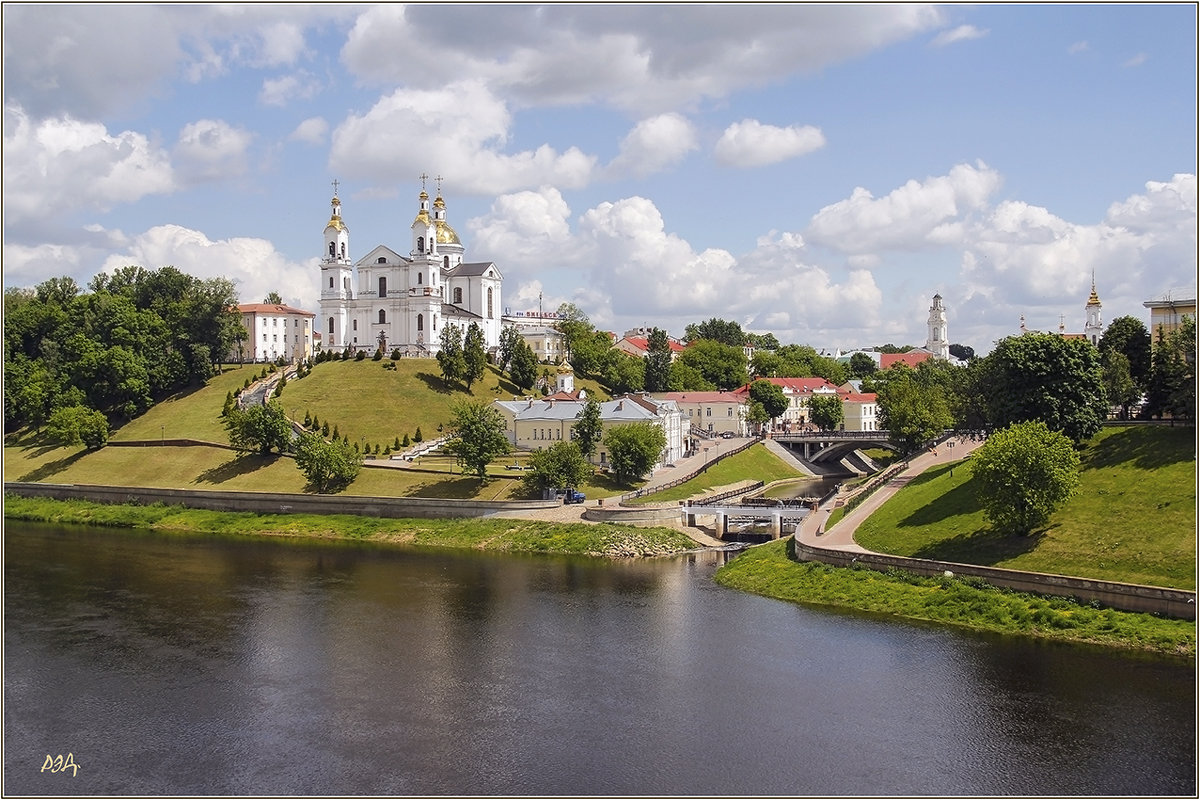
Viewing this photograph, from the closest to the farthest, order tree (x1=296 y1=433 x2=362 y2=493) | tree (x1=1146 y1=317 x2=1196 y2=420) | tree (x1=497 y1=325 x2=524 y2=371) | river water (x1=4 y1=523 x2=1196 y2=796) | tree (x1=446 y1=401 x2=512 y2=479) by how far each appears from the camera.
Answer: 1. river water (x1=4 y1=523 x2=1196 y2=796)
2. tree (x1=1146 y1=317 x2=1196 y2=420)
3. tree (x1=446 y1=401 x2=512 y2=479)
4. tree (x1=296 y1=433 x2=362 y2=493)
5. tree (x1=497 y1=325 x2=524 y2=371)

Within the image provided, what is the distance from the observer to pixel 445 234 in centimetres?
11956

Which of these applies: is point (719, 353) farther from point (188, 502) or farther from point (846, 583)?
point (846, 583)

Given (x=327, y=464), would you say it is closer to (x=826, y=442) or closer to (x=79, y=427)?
(x=79, y=427)

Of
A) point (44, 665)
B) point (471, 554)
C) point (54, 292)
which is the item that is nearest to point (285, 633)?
point (44, 665)

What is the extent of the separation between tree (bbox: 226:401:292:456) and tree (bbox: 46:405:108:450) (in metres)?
12.7

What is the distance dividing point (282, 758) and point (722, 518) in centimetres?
3808

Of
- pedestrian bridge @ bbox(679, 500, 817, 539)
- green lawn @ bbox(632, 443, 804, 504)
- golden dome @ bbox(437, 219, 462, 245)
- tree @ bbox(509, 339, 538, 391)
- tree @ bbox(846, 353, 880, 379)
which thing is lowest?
pedestrian bridge @ bbox(679, 500, 817, 539)

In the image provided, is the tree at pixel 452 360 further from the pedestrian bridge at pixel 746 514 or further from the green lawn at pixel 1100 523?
the green lawn at pixel 1100 523

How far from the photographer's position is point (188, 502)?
7481 centimetres

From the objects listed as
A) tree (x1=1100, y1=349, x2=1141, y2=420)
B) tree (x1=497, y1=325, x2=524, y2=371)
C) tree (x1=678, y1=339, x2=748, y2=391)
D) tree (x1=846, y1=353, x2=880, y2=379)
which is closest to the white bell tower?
tree (x1=846, y1=353, x2=880, y2=379)

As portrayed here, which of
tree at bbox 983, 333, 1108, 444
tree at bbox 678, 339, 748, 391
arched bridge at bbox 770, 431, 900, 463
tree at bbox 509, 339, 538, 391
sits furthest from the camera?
tree at bbox 678, 339, 748, 391

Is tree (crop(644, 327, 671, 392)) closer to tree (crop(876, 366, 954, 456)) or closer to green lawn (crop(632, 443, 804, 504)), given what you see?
green lawn (crop(632, 443, 804, 504))

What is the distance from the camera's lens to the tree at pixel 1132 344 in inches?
2539

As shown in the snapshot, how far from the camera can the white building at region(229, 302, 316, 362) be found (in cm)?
11781
